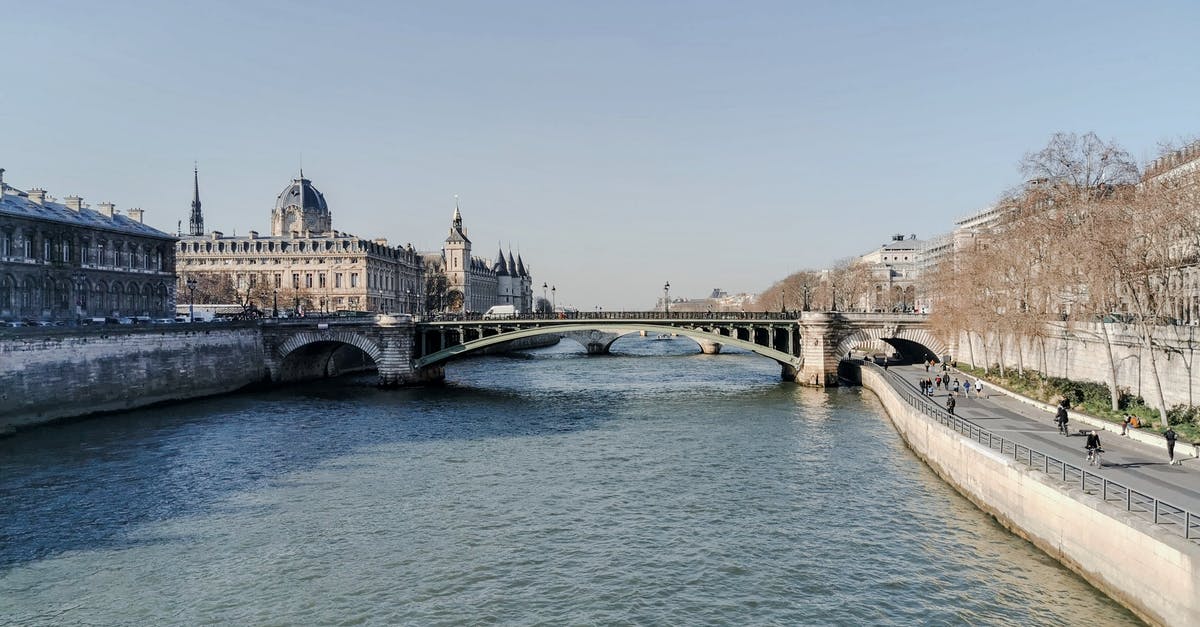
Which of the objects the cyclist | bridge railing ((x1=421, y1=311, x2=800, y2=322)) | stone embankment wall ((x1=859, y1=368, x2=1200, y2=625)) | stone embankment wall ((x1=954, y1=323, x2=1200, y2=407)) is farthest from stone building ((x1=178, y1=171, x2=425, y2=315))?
the cyclist

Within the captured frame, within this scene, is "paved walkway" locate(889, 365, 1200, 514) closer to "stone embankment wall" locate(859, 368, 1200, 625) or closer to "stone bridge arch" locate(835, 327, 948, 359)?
"stone embankment wall" locate(859, 368, 1200, 625)

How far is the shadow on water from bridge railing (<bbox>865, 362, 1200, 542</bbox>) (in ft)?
69.4

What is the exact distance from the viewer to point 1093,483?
20500mm

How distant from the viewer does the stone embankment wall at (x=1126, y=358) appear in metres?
30.1

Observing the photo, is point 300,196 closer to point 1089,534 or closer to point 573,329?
point 573,329

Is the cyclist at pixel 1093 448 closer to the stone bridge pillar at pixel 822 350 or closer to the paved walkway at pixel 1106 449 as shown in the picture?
the paved walkway at pixel 1106 449

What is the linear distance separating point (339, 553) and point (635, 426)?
23.4 metres

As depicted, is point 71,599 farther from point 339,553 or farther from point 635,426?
point 635,426

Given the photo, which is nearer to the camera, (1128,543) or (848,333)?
(1128,543)

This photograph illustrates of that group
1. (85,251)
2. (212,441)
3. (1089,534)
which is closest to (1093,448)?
(1089,534)

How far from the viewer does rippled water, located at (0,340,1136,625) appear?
18766 millimetres

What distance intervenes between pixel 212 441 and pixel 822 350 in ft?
142

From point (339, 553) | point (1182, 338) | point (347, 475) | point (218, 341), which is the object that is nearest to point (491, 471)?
point (347, 475)

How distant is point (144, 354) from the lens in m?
52.9
